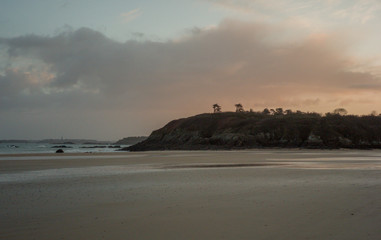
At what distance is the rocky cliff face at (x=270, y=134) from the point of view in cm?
7150

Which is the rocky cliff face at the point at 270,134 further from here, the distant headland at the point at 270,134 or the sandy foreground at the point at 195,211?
the sandy foreground at the point at 195,211

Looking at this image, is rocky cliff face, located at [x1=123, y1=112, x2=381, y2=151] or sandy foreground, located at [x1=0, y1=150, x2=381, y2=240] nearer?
sandy foreground, located at [x1=0, y1=150, x2=381, y2=240]

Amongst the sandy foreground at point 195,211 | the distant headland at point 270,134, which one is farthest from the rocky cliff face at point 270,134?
the sandy foreground at point 195,211

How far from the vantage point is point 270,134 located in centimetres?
7738

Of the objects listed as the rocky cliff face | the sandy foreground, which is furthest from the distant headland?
the sandy foreground

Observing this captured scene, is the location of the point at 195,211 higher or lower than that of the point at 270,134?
lower

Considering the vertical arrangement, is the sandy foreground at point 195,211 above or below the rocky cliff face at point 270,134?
below

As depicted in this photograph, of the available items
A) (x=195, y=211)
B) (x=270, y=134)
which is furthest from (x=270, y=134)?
(x=195, y=211)

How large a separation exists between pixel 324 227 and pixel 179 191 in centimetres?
675

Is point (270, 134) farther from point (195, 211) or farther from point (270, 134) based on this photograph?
point (195, 211)

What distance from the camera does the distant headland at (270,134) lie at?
234 feet

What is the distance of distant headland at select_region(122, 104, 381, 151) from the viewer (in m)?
71.2

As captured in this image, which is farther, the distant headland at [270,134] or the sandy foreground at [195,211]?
the distant headland at [270,134]

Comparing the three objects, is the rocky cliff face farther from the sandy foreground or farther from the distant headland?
the sandy foreground
